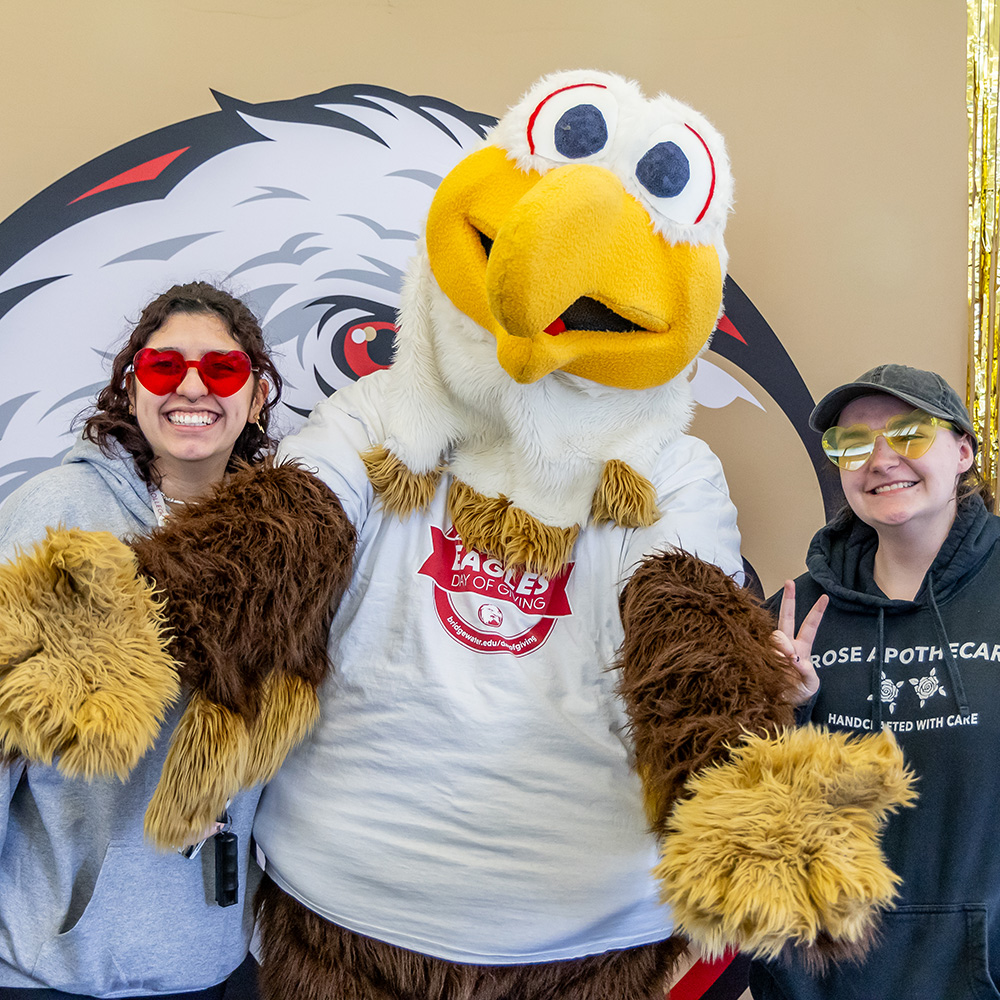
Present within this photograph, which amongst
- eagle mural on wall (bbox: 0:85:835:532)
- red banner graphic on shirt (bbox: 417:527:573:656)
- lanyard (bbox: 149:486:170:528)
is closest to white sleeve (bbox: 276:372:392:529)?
red banner graphic on shirt (bbox: 417:527:573:656)

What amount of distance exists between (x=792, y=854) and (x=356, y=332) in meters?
1.12

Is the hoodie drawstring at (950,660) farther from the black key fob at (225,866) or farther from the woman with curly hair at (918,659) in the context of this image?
the black key fob at (225,866)

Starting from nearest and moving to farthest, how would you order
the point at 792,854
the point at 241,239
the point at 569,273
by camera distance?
the point at 792,854
the point at 569,273
the point at 241,239

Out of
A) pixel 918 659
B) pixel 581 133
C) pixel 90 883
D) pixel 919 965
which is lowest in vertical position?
pixel 919 965

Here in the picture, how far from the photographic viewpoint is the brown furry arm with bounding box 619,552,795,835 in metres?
0.90

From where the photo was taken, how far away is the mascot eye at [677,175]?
97 centimetres

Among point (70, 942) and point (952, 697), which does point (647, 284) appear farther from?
point (70, 942)

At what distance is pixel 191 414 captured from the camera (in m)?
1.19

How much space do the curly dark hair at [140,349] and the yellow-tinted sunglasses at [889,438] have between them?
0.84m

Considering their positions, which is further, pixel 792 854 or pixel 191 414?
pixel 191 414

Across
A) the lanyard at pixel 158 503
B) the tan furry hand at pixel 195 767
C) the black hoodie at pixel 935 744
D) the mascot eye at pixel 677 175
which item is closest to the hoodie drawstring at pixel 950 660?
the black hoodie at pixel 935 744

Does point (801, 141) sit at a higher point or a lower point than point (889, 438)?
higher

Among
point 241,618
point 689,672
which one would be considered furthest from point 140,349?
point 689,672

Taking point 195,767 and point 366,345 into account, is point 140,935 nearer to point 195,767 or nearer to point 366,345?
point 195,767
